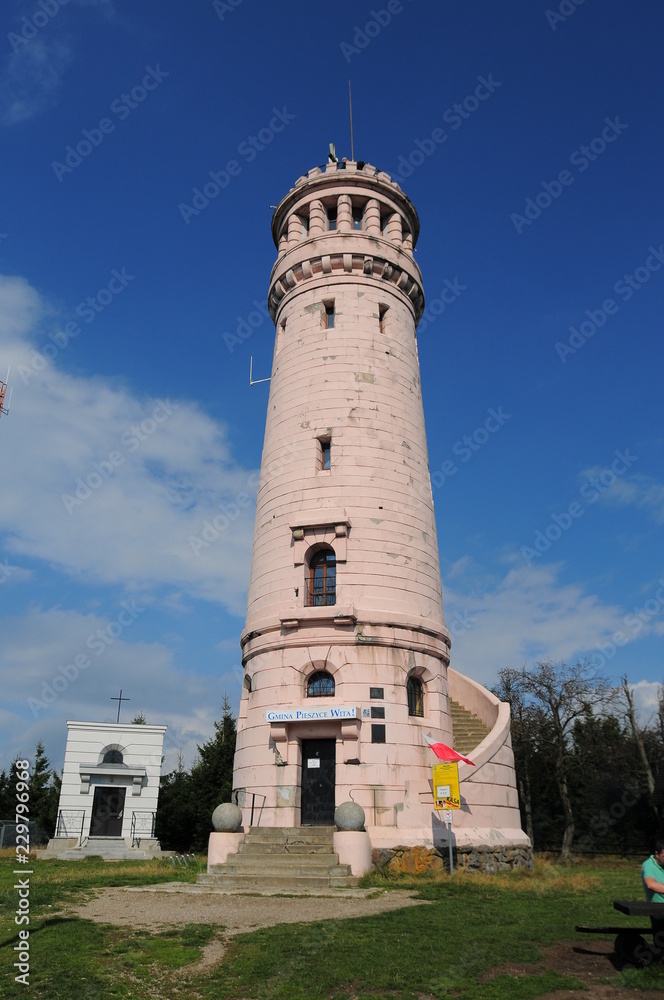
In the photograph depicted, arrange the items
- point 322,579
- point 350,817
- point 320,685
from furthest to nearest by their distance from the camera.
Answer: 1. point 322,579
2. point 320,685
3. point 350,817

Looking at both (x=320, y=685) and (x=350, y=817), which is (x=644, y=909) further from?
(x=320, y=685)

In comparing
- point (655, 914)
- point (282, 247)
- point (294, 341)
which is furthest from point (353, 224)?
point (655, 914)

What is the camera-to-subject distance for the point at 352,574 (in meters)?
21.4

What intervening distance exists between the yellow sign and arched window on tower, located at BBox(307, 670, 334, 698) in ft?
11.7

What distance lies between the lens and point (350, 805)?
17.2 m

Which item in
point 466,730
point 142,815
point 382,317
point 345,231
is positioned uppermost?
point 345,231

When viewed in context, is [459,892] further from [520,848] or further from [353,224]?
[353,224]

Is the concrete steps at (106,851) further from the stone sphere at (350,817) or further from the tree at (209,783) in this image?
the stone sphere at (350,817)

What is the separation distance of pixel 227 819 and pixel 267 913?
644cm

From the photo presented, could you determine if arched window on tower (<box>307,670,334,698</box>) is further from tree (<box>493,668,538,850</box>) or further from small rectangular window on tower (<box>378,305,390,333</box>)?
tree (<box>493,668,538,850</box>)

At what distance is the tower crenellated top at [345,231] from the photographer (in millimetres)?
26156

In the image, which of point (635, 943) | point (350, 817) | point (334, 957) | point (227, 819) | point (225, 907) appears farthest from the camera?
point (227, 819)

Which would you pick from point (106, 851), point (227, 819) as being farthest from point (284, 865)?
point (106, 851)

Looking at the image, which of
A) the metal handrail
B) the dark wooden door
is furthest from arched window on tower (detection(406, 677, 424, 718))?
the dark wooden door
